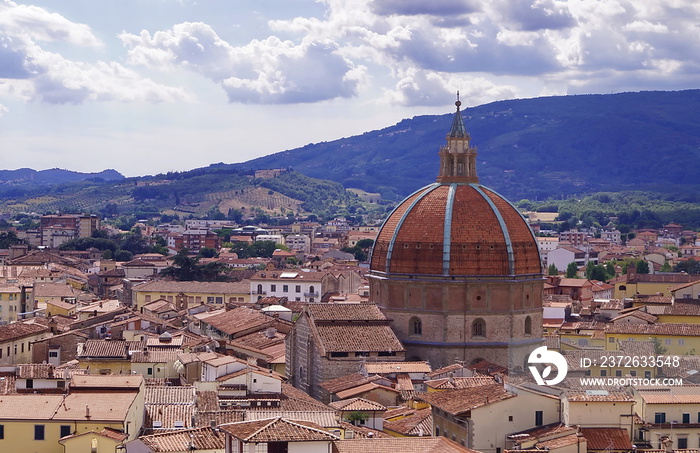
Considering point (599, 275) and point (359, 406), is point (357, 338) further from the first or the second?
point (599, 275)

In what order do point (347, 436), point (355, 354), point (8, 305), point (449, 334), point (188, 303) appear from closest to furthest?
point (347, 436) < point (355, 354) < point (449, 334) < point (8, 305) < point (188, 303)

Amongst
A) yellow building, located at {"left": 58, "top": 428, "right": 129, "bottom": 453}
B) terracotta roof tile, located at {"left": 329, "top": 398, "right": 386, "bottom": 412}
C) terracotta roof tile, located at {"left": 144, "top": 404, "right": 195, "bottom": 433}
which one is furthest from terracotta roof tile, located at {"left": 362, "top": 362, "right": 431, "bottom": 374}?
yellow building, located at {"left": 58, "top": 428, "right": 129, "bottom": 453}

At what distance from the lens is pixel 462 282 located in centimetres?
5850

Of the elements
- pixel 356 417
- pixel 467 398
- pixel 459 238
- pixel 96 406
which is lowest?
pixel 356 417

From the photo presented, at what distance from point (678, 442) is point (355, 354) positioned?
20.2m

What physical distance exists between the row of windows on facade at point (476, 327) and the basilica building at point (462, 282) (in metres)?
0.04

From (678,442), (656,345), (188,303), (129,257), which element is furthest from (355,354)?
(129,257)

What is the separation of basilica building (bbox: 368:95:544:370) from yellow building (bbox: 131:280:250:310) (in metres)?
37.5

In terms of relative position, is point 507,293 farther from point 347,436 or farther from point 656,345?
point 347,436

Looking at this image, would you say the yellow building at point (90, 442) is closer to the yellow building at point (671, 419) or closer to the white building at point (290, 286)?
the yellow building at point (671, 419)

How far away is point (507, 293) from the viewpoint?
5878 centimetres

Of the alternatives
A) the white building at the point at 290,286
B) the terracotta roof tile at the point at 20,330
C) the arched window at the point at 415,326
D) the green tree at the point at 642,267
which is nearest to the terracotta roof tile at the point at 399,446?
the arched window at the point at 415,326

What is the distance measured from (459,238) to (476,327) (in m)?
3.33

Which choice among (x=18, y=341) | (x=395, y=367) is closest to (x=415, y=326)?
(x=395, y=367)
